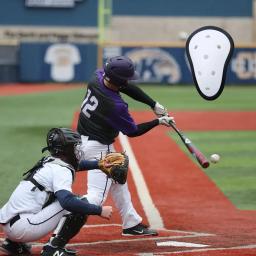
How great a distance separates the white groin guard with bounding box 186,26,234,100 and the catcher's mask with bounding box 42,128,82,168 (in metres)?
1.78

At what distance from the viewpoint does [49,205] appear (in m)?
6.90

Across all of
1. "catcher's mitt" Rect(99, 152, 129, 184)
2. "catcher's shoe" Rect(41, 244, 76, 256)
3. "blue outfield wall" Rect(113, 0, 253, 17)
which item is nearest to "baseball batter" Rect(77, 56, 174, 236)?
"catcher's mitt" Rect(99, 152, 129, 184)

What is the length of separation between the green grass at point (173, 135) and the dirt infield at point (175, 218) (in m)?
0.43

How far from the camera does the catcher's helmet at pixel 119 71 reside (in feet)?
26.5

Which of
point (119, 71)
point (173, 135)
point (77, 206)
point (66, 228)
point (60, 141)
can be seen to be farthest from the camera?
point (173, 135)

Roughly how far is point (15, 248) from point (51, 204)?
580mm

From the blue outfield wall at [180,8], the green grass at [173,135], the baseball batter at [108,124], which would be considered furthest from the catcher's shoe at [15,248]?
the blue outfield wall at [180,8]

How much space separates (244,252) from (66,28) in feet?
124

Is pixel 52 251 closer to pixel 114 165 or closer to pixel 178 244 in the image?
pixel 114 165

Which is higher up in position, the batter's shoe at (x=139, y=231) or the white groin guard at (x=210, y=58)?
the white groin guard at (x=210, y=58)

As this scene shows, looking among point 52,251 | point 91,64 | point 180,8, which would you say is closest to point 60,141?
point 52,251

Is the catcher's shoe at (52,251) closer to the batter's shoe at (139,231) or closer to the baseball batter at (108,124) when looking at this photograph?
the baseball batter at (108,124)

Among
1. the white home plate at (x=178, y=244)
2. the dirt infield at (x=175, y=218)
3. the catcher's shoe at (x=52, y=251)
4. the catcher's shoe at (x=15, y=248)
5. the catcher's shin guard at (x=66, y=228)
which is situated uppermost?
the catcher's shin guard at (x=66, y=228)

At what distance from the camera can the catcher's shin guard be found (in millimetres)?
6793
